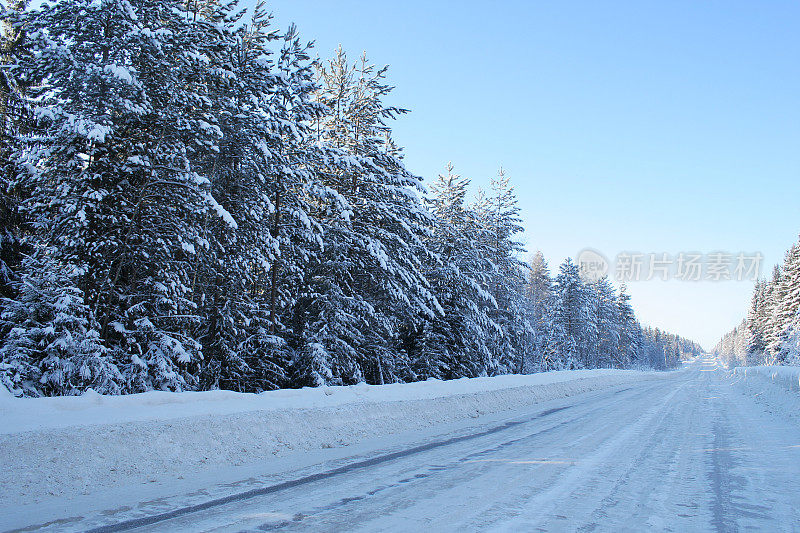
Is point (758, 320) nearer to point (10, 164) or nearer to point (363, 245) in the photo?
point (363, 245)

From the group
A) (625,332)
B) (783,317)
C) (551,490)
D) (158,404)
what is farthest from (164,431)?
(625,332)

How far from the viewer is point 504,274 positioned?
30438 mm

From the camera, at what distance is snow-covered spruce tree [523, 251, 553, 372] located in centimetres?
4050

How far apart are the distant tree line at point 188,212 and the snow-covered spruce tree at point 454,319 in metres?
0.67

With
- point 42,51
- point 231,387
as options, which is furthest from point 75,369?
point 42,51

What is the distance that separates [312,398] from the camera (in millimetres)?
8938

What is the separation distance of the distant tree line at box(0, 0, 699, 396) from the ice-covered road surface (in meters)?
7.63

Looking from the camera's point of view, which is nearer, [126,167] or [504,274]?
[126,167]

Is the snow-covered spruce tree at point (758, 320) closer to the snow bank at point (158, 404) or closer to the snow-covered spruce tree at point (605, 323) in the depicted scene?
the snow-covered spruce tree at point (605, 323)

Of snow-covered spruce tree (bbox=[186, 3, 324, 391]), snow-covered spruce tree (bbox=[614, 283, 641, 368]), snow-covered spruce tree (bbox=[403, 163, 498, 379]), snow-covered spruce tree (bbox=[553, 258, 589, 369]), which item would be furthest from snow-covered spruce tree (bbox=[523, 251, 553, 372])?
snow-covered spruce tree (bbox=[186, 3, 324, 391])

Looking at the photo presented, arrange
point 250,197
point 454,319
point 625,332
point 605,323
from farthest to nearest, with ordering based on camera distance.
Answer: point 625,332 → point 605,323 → point 454,319 → point 250,197

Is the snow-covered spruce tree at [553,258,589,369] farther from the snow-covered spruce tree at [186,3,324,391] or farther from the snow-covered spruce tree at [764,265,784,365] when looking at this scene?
the snow-covered spruce tree at [186,3,324,391]

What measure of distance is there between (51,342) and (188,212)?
4674 mm

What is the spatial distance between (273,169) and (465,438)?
1013cm
